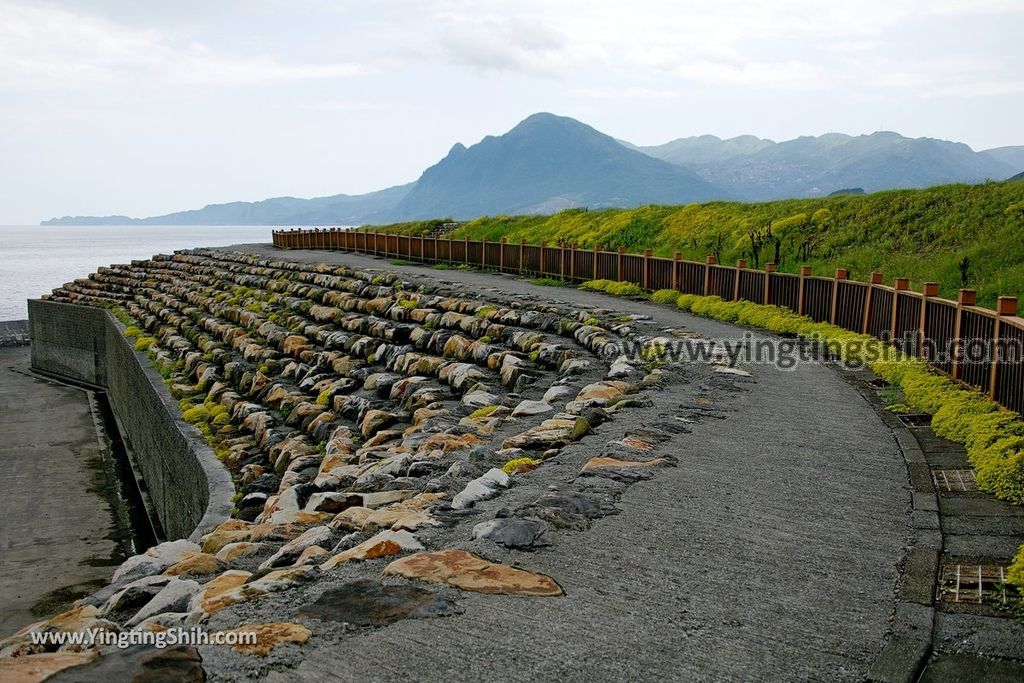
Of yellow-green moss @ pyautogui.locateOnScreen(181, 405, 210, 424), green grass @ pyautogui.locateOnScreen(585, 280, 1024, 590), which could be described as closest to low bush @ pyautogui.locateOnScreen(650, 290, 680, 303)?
green grass @ pyautogui.locateOnScreen(585, 280, 1024, 590)

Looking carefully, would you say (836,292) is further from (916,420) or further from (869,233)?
(869,233)

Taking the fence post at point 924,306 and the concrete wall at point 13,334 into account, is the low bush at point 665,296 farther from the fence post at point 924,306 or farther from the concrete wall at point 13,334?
the concrete wall at point 13,334

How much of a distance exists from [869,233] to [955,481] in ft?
70.5

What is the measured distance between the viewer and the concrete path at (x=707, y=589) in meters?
4.08

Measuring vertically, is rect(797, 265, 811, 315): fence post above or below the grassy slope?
below

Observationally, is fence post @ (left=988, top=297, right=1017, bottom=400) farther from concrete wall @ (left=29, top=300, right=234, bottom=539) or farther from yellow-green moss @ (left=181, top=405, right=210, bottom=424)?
yellow-green moss @ (left=181, top=405, right=210, bottom=424)

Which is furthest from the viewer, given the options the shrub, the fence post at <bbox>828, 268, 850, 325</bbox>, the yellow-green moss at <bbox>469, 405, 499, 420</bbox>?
the shrub

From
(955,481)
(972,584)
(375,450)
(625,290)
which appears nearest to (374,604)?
(972,584)

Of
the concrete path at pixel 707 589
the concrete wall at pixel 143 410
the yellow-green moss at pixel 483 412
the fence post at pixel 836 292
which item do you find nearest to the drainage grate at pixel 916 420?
the concrete path at pixel 707 589

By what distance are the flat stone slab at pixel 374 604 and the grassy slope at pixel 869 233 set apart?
53.0 feet

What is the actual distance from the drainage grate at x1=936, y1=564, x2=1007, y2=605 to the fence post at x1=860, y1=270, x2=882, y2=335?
32.5 feet

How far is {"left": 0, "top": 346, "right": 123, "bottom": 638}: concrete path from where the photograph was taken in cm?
1526

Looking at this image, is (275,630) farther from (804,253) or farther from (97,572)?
(804,253)

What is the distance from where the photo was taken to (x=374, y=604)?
4777 mm
